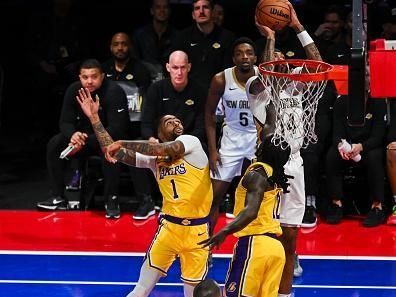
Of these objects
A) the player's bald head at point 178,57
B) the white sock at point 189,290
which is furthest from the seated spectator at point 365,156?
the white sock at point 189,290

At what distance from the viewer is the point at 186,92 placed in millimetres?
9492

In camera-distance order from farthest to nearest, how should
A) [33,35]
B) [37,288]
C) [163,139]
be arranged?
[33,35] < [37,288] < [163,139]

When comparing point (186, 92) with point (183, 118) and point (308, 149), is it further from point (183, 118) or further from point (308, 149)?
point (308, 149)

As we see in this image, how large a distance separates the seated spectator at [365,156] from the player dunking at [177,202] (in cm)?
260

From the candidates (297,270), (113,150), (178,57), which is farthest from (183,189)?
(178,57)

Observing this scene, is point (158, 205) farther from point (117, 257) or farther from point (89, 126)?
point (117, 257)

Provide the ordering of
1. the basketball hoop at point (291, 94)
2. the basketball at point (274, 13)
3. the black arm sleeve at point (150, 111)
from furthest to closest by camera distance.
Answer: the black arm sleeve at point (150, 111), the basketball at point (274, 13), the basketball hoop at point (291, 94)

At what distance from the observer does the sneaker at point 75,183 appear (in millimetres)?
10188

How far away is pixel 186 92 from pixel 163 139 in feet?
7.41

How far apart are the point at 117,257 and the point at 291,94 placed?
95.7 inches

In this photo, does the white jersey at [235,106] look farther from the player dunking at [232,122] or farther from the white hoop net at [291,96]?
the white hoop net at [291,96]

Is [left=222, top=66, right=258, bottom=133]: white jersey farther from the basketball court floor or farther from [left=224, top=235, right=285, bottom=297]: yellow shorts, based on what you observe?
[left=224, top=235, right=285, bottom=297]: yellow shorts

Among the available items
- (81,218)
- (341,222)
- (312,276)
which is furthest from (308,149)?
(81,218)

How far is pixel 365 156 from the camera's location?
947 centimetres
